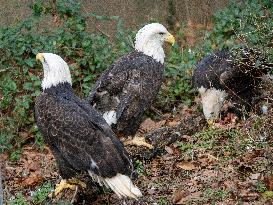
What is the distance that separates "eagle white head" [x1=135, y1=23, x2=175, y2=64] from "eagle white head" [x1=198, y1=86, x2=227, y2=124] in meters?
0.76

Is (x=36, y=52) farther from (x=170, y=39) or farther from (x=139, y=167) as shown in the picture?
(x=139, y=167)

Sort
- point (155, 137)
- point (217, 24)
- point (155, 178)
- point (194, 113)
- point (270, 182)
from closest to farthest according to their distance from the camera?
point (270, 182) < point (155, 178) < point (155, 137) < point (194, 113) < point (217, 24)

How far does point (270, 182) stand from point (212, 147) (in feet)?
5.39

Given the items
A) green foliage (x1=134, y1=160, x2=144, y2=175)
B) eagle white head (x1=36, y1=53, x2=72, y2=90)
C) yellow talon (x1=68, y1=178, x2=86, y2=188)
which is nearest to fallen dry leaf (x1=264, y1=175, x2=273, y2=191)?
green foliage (x1=134, y1=160, x2=144, y2=175)

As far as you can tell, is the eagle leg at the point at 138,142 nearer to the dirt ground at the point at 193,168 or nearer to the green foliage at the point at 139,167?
the dirt ground at the point at 193,168

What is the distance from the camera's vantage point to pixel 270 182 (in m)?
6.66

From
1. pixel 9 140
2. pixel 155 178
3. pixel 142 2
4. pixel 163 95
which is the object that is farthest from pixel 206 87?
pixel 142 2

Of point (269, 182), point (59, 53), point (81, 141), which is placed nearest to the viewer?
point (269, 182)

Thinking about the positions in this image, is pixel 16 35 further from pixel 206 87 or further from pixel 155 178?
pixel 155 178

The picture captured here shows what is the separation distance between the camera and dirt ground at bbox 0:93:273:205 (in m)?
6.91

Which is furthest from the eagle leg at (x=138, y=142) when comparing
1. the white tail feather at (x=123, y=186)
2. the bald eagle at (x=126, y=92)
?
the white tail feather at (x=123, y=186)

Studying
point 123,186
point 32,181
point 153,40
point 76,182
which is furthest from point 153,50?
point 123,186

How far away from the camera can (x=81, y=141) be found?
6961mm

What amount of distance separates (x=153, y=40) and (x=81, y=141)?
2829mm
